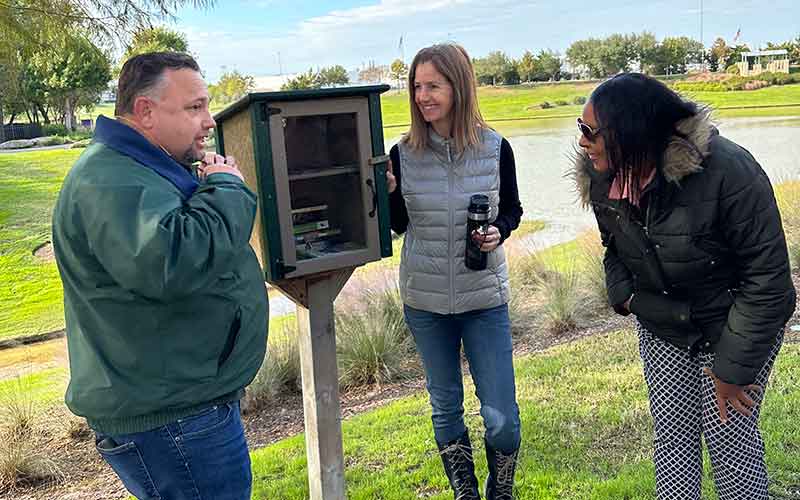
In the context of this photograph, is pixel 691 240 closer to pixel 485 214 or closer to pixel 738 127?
pixel 485 214

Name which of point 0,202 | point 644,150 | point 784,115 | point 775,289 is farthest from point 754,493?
point 784,115

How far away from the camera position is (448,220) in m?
2.55

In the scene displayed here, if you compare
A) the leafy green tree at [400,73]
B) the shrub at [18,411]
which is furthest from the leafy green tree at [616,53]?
the shrub at [18,411]

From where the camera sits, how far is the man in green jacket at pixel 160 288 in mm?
1522

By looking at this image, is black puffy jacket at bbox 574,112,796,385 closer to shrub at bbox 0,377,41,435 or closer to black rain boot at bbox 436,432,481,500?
black rain boot at bbox 436,432,481,500

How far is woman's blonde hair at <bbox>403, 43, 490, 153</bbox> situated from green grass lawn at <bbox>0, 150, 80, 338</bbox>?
8207 mm

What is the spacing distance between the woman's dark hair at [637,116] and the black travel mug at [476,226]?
561 mm

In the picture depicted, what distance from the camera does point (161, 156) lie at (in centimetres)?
167

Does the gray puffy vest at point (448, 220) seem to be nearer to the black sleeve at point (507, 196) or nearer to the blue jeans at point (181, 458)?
the black sleeve at point (507, 196)

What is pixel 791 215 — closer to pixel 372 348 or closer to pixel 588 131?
pixel 372 348

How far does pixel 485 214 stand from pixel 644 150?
2.10 feet

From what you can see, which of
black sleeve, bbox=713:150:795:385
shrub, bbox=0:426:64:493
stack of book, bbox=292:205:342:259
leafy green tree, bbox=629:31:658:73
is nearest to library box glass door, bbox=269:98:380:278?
stack of book, bbox=292:205:342:259

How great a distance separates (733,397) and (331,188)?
1.53m

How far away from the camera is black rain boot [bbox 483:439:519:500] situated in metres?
2.65
